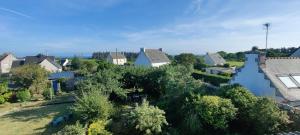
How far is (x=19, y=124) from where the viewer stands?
18.2m

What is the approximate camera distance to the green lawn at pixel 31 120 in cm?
1650

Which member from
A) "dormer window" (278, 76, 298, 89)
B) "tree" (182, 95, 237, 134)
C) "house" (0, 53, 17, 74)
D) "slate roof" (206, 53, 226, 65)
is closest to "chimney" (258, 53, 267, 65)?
"dormer window" (278, 76, 298, 89)

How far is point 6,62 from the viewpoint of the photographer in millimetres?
59000

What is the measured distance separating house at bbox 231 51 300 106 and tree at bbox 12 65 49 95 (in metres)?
22.6

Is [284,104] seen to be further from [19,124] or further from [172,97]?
[19,124]

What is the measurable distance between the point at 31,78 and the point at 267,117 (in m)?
26.2

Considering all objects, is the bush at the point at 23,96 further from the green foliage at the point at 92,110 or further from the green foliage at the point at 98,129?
the green foliage at the point at 98,129

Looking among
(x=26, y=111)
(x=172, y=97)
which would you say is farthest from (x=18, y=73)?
(x=172, y=97)

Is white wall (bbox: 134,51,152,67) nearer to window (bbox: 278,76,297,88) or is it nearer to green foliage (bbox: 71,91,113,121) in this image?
green foliage (bbox: 71,91,113,121)

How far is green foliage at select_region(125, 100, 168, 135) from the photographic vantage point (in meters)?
13.1

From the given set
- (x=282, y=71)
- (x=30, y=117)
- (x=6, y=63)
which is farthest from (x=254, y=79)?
(x=6, y=63)

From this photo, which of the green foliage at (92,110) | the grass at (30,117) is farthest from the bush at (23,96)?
the green foliage at (92,110)

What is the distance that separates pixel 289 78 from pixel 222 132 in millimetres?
6867

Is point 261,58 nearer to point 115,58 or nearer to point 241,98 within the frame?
point 241,98
